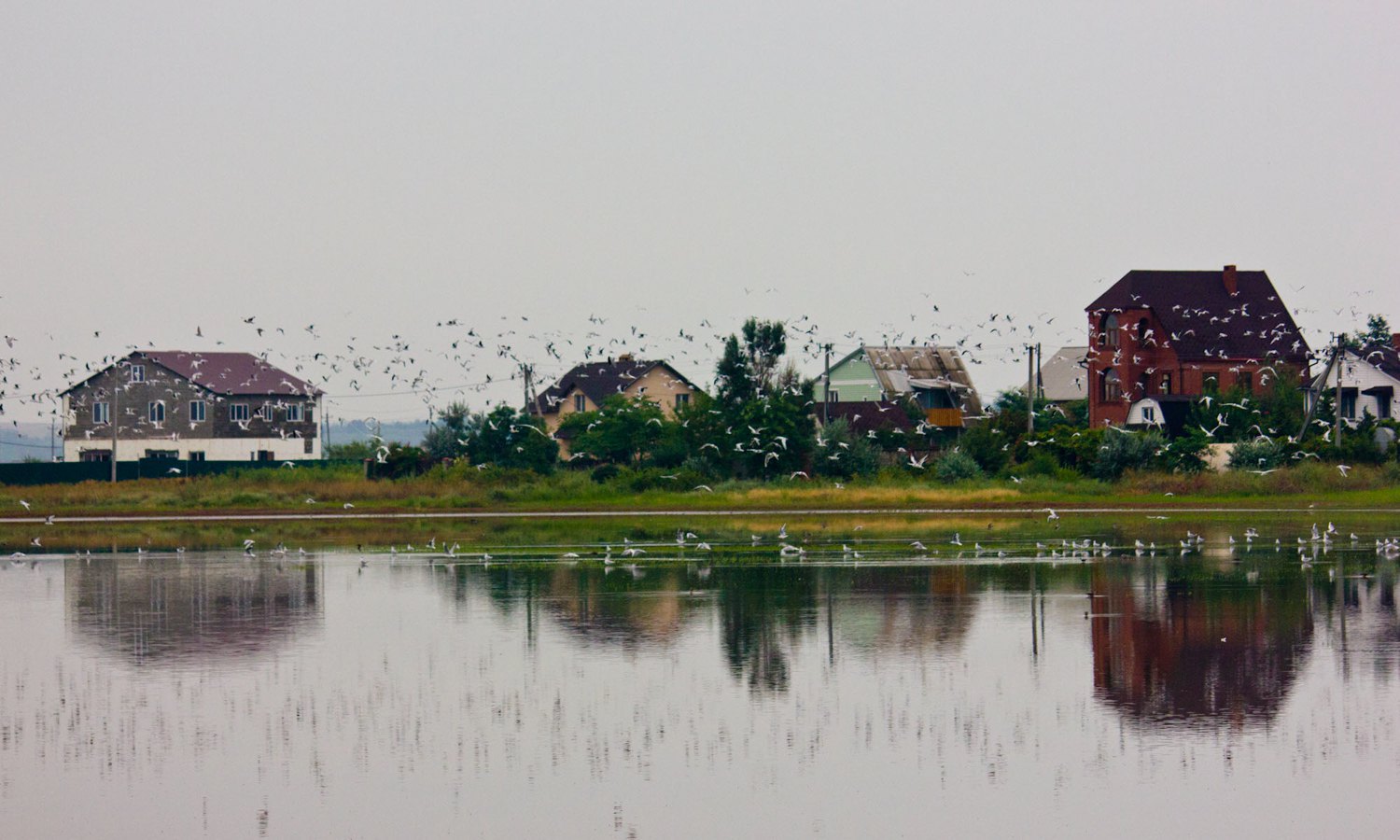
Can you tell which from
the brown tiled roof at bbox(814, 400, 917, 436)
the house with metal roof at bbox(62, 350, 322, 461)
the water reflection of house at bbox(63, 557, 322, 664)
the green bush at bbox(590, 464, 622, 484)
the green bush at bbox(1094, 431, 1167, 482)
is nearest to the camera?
the water reflection of house at bbox(63, 557, 322, 664)

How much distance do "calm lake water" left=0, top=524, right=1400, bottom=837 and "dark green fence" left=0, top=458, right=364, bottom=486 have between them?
2297 inches

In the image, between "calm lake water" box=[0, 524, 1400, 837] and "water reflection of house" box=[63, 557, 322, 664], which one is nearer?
"calm lake water" box=[0, 524, 1400, 837]

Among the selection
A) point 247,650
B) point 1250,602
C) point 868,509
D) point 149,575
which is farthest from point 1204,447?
point 247,650

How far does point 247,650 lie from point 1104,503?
44381mm

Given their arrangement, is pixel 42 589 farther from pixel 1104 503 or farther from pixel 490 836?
pixel 1104 503

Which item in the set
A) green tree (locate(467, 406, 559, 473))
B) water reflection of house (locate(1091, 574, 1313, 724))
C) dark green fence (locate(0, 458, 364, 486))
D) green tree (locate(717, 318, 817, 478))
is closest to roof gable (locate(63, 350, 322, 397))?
dark green fence (locate(0, 458, 364, 486))

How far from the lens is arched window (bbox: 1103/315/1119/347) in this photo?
100544 mm

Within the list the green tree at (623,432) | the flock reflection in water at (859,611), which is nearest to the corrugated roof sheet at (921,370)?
the green tree at (623,432)

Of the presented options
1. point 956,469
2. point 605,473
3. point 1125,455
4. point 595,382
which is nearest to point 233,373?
point 595,382

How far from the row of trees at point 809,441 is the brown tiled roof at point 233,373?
1741cm

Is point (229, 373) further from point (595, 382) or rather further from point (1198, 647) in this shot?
point (1198, 647)

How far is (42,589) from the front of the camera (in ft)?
123

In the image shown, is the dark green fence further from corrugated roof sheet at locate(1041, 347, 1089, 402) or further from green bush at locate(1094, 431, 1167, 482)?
corrugated roof sheet at locate(1041, 347, 1089, 402)

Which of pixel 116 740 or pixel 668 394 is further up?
pixel 668 394
